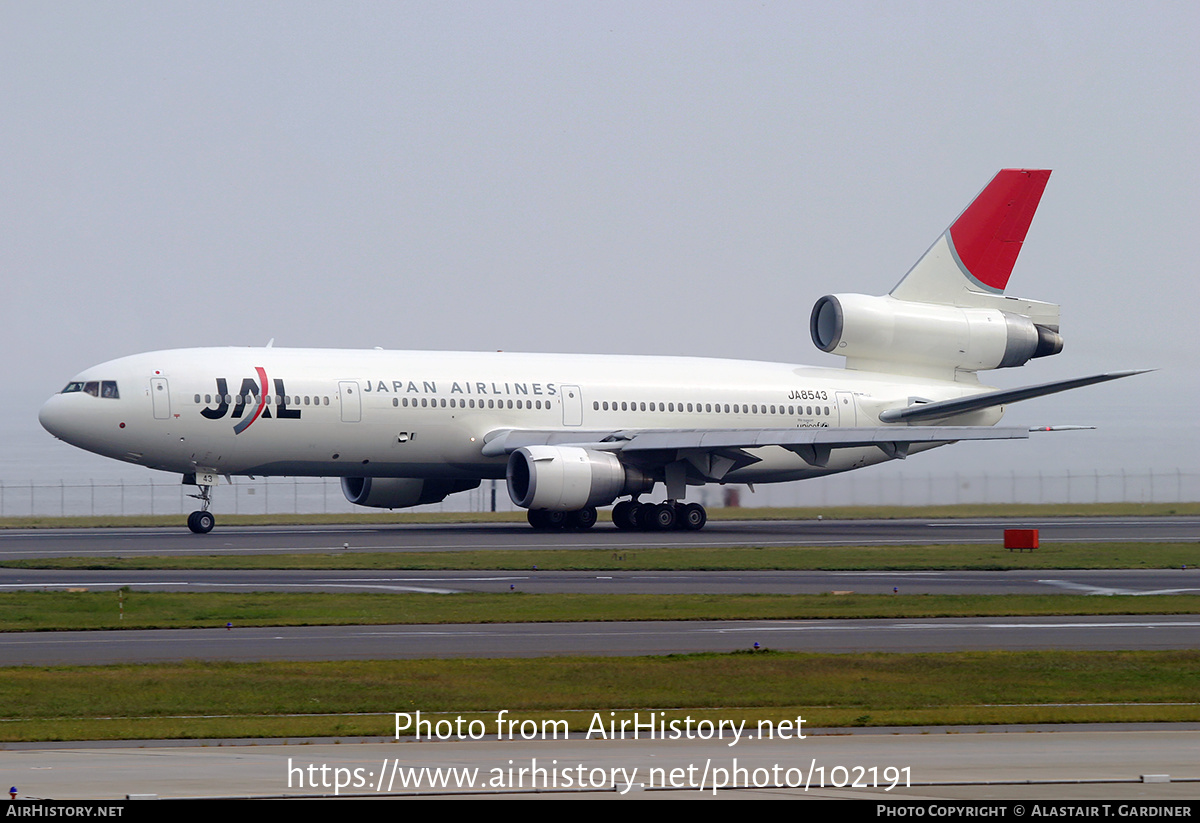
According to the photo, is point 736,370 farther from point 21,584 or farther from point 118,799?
point 118,799

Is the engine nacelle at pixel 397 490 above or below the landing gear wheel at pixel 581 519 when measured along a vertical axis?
above

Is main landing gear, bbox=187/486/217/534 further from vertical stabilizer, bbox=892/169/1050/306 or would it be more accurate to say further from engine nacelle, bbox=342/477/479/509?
vertical stabilizer, bbox=892/169/1050/306

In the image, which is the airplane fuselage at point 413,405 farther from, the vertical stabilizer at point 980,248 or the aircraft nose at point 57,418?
the vertical stabilizer at point 980,248

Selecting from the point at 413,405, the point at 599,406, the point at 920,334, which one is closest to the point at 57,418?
the point at 413,405

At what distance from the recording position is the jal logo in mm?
38594

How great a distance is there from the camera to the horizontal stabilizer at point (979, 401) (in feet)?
140

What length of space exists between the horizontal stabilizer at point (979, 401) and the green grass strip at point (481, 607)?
64.2ft

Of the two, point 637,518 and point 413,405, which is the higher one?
point 413,405

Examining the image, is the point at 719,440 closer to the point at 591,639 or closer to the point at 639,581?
the point at 639,581

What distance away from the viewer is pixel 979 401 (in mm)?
45531

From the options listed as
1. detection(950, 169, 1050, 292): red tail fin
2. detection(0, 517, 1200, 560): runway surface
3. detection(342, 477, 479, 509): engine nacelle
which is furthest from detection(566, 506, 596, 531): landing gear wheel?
detection(950, 169, 1050, 292): red tail fin

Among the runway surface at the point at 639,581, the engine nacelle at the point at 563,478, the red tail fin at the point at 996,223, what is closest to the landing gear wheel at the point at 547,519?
the engine nacelle at the point at 563,478

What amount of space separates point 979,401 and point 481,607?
2690 centimetres

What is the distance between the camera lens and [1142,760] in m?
10.0
